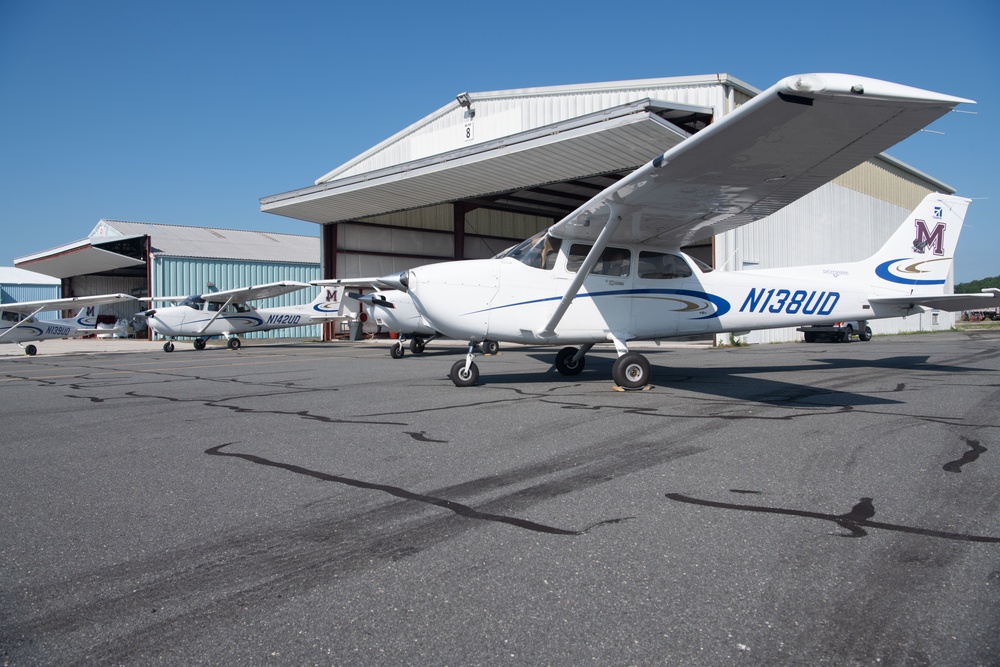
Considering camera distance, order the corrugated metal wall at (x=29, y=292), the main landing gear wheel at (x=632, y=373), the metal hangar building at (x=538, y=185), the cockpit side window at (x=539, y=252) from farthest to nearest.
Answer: the corrugated metal wall at (x=29, y=292) < the metal hangar building at (x=538, y=185) < the cockpit side window at (x=539, y=252) < the main landing gear wheel at (x=632, y=373)

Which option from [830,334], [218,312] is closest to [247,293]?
[218,312]

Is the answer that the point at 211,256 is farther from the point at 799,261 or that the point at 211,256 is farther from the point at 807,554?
the point at 807,554

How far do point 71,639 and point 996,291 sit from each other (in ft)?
36.6

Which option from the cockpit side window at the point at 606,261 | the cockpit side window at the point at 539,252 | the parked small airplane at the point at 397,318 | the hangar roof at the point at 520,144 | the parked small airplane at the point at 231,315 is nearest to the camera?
the cockpit side window at the point at 539,252

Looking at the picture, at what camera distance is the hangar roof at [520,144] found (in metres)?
19.0

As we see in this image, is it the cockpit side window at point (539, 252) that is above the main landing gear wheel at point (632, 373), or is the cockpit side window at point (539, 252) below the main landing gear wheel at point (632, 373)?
above

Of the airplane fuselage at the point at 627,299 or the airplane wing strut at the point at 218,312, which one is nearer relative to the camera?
the airplane fuselage at the point at 627,299

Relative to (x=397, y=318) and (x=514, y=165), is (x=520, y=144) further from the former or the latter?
(x=397, y=318)

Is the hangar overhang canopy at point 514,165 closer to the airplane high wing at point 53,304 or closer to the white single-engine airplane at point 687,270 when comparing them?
the airplane high wing at point 53,304

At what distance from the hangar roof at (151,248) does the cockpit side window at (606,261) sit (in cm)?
3656

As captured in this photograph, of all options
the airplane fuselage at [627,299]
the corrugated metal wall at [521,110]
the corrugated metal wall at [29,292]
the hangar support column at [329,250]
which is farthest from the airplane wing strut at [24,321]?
the corrugated metal wall at [29,292]

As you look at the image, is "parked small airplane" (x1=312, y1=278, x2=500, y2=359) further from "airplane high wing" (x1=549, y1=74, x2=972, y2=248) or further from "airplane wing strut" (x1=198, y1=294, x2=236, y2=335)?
"airplane wing strut" (x1=198, y1=294, x2=236, y2=335)

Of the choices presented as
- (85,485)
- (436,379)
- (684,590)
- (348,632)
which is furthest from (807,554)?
(436,379)

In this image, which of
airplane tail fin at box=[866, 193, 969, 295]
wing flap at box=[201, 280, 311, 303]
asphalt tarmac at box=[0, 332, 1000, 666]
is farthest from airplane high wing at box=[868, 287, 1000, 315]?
wing flap at box=[201, 280, 311, 303]
